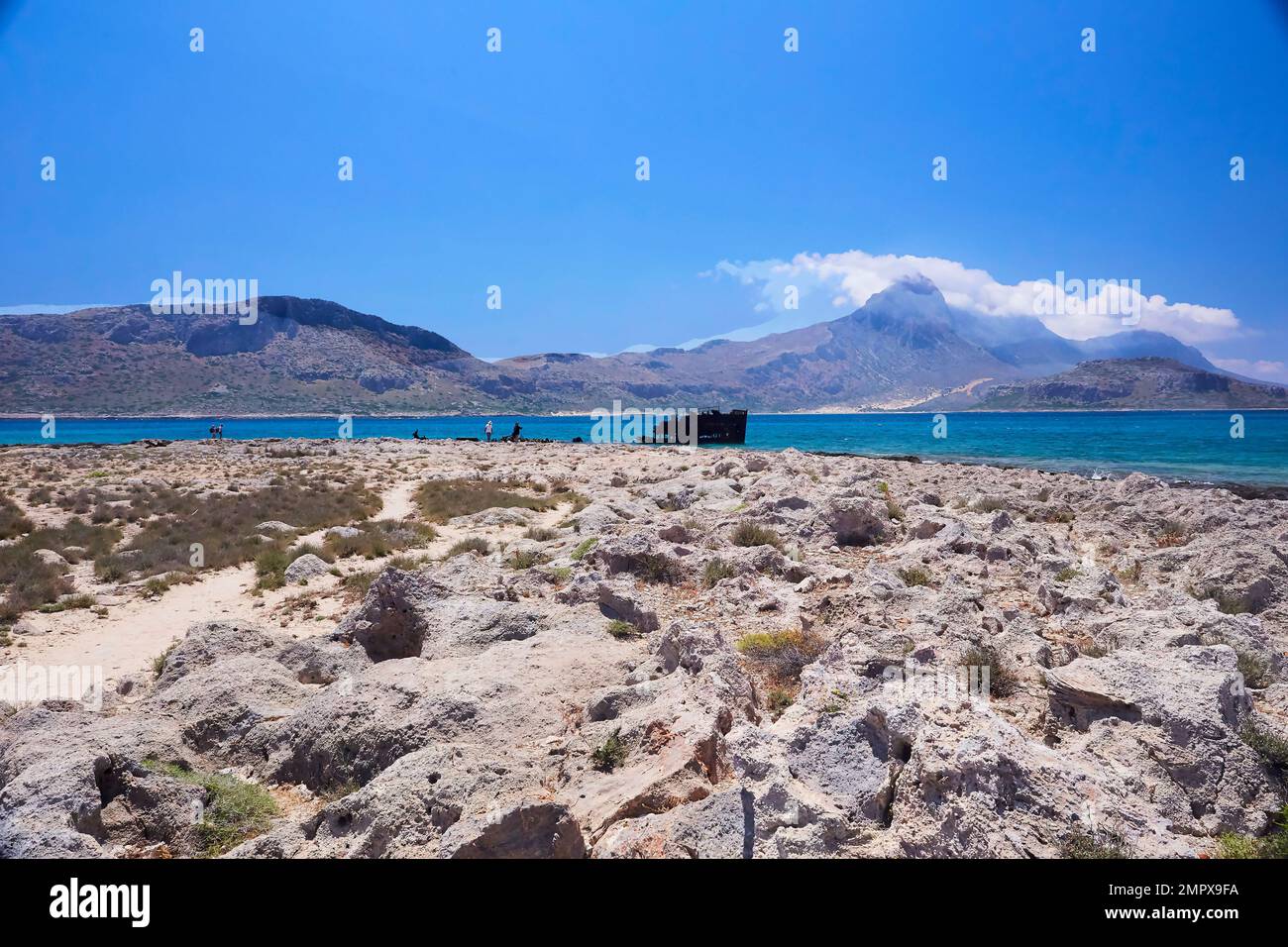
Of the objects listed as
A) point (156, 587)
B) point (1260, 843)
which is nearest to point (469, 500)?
point (156, 587)

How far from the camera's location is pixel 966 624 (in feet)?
19.5

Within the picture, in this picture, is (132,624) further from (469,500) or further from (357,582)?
(469,500)

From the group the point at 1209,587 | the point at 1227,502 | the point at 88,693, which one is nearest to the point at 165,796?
the point at 88,693

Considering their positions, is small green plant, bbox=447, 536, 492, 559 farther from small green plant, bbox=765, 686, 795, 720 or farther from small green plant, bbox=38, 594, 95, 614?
small green plant, bbox=765, 686, 795, 720

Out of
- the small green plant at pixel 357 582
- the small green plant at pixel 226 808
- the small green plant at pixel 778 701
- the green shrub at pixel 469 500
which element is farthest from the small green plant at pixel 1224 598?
the green shrub at pixel 469 500

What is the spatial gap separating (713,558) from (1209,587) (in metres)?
5.82

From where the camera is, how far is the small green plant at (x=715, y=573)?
875cm

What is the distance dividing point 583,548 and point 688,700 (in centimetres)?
594

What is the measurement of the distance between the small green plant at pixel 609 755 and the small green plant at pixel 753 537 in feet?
22.8

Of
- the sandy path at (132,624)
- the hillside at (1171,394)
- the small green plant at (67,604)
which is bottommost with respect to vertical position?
the sandy path at (132,624)

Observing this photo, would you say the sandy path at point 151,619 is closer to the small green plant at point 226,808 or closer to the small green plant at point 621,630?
the small green plant at point 226,808

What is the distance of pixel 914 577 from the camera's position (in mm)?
8227

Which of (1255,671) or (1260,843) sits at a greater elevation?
(1255,671)
